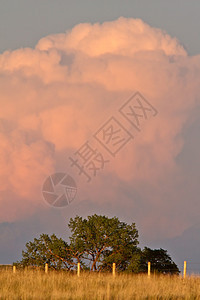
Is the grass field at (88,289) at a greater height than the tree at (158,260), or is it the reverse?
the tree at (158,260)

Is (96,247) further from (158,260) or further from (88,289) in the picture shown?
(88,289)

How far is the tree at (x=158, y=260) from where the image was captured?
47031mm

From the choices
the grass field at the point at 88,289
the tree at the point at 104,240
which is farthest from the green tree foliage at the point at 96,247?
the grass field at the point at 88,289

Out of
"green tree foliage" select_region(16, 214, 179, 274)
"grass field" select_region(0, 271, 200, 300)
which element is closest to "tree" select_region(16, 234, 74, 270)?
"green tree foliage" select_region(16, 214, 179, 274)

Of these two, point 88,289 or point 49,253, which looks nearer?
point 88,289

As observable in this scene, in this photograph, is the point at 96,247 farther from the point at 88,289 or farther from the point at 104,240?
the point at 88,289

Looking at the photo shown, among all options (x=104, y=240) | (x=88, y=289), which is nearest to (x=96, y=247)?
(x=104, y=240)

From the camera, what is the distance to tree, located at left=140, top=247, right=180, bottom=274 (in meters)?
47.0

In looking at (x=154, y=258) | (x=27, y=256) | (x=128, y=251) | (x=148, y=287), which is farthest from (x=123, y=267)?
(x=148, y=287)

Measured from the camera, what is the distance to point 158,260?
48312 mm

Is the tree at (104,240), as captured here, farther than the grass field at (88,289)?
Yes

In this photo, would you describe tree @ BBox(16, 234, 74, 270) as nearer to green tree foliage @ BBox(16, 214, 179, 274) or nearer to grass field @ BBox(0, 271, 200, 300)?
green tree foliage @ BBox(16, 214, 179, 274)

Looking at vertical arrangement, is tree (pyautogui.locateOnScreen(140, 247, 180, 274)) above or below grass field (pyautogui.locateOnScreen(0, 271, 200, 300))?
above

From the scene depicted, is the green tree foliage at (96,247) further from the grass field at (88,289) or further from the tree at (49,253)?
the grass field at (88,289)
